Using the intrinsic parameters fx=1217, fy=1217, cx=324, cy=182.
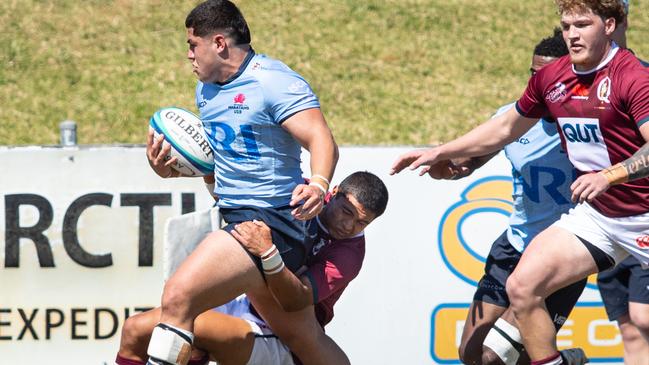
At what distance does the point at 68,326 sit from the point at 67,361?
0.21 meters

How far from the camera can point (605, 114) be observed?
17.4 ft

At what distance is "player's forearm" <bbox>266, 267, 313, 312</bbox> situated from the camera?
552 centimetres

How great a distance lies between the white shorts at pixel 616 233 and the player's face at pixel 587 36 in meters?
0.69

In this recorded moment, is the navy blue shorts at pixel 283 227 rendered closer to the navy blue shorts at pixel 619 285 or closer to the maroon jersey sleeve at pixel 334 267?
the maroon jersey sleeve at pixel 334 267

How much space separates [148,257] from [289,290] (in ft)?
6.00

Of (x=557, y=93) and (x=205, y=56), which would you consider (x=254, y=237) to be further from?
(x=557, y=93)

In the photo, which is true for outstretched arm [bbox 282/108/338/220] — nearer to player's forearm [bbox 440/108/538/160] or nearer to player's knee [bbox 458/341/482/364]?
player's forearm [bbox 440/108/538/160]

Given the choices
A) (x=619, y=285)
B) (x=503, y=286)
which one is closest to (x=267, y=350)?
(x=503, y=286)

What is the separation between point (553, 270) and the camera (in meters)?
5.34

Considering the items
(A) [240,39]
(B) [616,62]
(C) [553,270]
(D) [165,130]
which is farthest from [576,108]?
(D) [165,130]

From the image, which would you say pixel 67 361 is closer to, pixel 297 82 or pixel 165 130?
pixel 165 130

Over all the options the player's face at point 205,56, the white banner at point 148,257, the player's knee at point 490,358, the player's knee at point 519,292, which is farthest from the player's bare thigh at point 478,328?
the player's face at point 205,56

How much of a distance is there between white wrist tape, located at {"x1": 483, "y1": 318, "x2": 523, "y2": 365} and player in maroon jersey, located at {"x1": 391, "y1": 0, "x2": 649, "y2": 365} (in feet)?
2.18

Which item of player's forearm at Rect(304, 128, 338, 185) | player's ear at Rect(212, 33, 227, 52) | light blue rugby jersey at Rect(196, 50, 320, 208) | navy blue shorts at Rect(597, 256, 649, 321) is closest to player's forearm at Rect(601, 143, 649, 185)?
player's forearm at Rect(304, 128, 338, 185)
